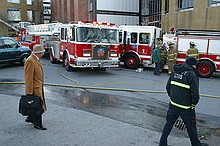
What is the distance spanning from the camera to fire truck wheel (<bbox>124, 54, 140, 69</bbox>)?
13375 millimetres

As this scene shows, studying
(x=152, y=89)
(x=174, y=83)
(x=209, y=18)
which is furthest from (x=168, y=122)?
(x=209, y=18)

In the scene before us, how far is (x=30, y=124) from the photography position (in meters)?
4.88

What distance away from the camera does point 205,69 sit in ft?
38.0

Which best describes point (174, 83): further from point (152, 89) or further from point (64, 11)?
point (64, 11)

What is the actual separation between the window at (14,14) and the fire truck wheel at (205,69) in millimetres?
44898

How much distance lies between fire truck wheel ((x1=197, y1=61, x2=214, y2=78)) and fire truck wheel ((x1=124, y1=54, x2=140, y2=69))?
3.43 meters

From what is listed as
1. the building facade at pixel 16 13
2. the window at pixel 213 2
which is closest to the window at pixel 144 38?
the window at pixel 213 2

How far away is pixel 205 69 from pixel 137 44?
3.94 meters

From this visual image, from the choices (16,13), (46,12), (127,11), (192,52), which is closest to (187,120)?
(192,52)

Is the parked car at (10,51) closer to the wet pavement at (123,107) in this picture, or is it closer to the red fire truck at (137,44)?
the wet pavement at (123,107)

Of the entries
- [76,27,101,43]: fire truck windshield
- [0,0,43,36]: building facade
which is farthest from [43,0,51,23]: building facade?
[76,27,101,43]: fire truck windshield

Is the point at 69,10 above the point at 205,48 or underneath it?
above

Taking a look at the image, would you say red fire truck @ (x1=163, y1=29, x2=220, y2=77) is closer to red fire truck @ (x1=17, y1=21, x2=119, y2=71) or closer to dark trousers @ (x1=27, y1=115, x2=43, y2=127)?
red fire truck @ (x1=17, y1=21, x2=119, y2=71)

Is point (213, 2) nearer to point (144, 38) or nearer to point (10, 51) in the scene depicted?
point (144, 38)
